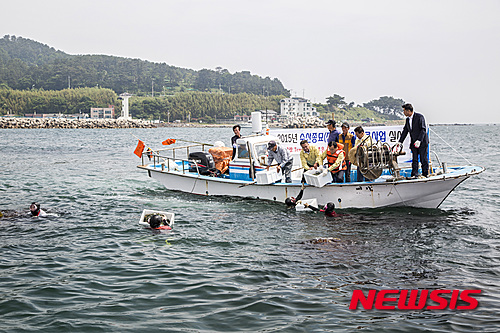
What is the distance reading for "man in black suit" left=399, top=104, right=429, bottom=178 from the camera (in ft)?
44.8

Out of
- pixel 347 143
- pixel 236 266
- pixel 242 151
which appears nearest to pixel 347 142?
pixel 347 143

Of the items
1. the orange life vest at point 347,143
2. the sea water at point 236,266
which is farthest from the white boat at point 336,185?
the orange life vest at point 347,143

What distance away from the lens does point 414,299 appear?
7934 millimetres

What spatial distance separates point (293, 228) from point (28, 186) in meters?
14.8

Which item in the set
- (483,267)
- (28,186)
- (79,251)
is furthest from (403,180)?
(28,186)

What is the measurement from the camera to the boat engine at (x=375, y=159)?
1377 centimetres

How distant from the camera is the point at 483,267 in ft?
31.5

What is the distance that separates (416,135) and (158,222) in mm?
7958

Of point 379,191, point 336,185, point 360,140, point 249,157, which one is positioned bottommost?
point 379,191

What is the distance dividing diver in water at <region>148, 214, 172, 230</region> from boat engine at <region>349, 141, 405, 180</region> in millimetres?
6007

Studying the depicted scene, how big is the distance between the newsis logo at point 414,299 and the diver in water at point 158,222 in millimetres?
6244

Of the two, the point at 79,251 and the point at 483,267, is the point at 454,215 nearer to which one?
the point at 483,267

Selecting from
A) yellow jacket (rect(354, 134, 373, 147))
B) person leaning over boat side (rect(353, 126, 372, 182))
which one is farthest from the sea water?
yellow jacket (rect(354, 134, 373, 147))

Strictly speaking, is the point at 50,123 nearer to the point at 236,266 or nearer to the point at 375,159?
the point at 375,159
